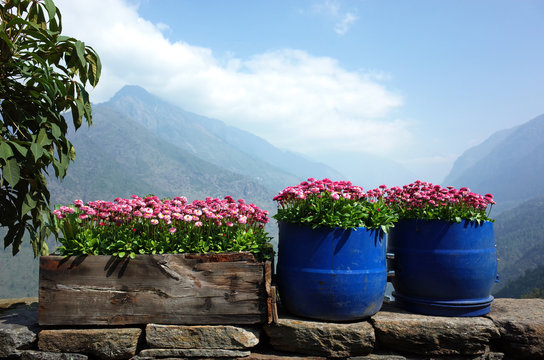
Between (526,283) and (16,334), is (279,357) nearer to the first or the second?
(16,334)

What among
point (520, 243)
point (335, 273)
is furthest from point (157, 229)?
point (520, 243)

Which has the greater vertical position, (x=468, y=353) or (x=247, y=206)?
(x=247, y=206)

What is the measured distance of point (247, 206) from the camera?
12.0 ft

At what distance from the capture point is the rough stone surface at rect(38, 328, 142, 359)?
3170 mm

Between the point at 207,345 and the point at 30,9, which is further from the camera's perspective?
the point at 30,9

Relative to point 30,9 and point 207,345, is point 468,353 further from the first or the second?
point 30,9

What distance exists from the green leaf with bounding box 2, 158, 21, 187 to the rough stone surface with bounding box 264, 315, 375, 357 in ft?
7.91

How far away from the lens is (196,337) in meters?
3.18

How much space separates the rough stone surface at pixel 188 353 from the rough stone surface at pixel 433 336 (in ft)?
4.14

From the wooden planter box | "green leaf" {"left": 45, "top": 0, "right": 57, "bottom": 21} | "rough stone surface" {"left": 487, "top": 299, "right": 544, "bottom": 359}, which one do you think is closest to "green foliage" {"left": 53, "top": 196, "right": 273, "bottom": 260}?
the wooden planter box

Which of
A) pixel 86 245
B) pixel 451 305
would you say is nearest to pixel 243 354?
pixel 86 245

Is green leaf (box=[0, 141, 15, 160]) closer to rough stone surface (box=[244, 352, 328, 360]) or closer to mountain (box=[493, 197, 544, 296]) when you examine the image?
rough stone surface (box=[244, 352, 328, 360])

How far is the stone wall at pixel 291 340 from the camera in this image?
3.18 meters

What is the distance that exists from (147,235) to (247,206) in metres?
0.94
